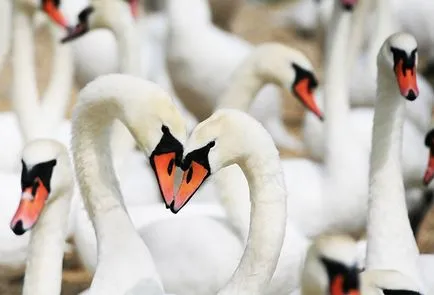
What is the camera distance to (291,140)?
35.5ft

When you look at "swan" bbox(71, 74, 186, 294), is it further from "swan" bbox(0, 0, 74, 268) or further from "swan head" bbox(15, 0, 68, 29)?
"swan head" bbox(15, 0, 68, 29)

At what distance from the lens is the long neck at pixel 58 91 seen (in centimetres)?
866

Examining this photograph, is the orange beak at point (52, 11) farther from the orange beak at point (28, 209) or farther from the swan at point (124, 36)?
the orange beak at point (28, 209)

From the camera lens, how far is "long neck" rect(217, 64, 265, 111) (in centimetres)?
Result: 754

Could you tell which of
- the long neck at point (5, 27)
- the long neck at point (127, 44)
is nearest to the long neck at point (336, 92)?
the long neck at point (127, 44)

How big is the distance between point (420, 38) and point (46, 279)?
21.6ft

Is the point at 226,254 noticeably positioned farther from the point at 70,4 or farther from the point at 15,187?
the point at 70,4

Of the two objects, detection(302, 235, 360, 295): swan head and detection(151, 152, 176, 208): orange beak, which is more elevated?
detection(151, 152, 176, 208): orange beak

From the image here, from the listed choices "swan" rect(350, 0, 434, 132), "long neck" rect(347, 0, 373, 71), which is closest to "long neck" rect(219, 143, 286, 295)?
"long neck" rect(347, 0, 373, 71)

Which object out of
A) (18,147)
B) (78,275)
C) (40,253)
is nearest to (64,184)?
(40,253)

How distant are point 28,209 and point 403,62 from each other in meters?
1.48

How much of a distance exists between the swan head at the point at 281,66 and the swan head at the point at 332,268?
2.57 metres

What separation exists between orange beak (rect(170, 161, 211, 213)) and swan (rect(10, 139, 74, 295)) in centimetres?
72

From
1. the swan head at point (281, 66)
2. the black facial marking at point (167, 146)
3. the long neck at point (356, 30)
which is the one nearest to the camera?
the black facial marking at point (167, 146)
